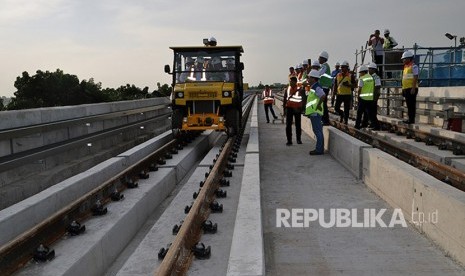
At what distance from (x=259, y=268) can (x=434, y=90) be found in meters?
14.2

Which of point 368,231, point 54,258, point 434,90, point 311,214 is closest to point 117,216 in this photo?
point 54,258

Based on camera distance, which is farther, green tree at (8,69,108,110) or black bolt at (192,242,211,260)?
green tree at (8,69,108,110)

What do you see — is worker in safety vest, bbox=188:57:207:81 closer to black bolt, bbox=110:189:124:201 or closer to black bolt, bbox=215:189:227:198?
black bolt, bbox=215:189:227:198

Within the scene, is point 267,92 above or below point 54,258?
above

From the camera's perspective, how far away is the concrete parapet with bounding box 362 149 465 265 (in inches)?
176

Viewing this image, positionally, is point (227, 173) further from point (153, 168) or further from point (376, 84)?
point (376, 84)

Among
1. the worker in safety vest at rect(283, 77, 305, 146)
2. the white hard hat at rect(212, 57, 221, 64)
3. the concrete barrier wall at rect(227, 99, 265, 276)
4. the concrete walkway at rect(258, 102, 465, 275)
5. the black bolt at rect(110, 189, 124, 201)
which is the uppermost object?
the white hard hat at rect(212, 57, 221, 64)

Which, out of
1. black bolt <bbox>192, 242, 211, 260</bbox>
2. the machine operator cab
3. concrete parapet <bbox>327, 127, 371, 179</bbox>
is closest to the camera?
black bolt <bbox>192, 242, 211, 260</bbox>

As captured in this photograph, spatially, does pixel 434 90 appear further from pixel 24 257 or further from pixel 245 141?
pixel 24 257

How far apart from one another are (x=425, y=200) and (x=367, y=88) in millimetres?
8025

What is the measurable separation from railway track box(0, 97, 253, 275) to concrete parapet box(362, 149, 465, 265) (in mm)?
2449

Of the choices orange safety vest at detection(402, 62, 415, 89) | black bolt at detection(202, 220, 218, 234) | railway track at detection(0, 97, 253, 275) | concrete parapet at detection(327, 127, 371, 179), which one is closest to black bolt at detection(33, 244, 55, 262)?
railway track at detection(0, 97, 253, 275)

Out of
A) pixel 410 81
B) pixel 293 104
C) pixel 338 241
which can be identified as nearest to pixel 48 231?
pixel 338 241

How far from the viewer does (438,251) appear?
4770mm
